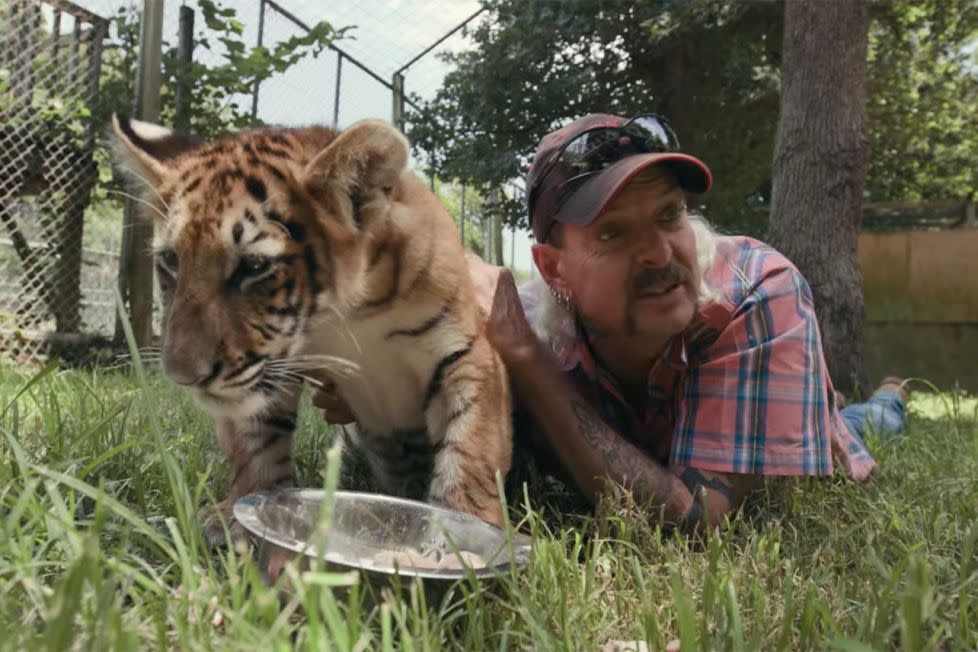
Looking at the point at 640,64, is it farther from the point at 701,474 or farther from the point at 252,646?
the point at 252,646

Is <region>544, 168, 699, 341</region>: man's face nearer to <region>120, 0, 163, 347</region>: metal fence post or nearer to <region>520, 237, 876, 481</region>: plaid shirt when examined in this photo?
<region>520, 237, 876, 481</region>: plaid shirt

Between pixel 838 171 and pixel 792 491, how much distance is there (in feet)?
11.4

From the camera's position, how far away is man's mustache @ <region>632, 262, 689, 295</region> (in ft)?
7.65

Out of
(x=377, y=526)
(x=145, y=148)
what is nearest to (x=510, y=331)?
(x=377, y=526)

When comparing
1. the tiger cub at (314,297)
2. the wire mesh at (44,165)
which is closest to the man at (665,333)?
the tiger cub at (314,297)

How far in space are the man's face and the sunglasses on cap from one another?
114mm

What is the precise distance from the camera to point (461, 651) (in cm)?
133

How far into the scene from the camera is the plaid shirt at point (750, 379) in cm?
230

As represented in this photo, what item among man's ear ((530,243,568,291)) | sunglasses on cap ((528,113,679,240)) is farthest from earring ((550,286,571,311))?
sunglasses on cap ((528,113,679,240))

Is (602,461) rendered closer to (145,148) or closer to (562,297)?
(562,297)

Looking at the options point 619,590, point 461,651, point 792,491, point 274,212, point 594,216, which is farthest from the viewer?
point 792,491

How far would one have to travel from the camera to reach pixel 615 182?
2242 millimetres

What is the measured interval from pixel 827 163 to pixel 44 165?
5.60 m

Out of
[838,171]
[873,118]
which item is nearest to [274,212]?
[838,171]
